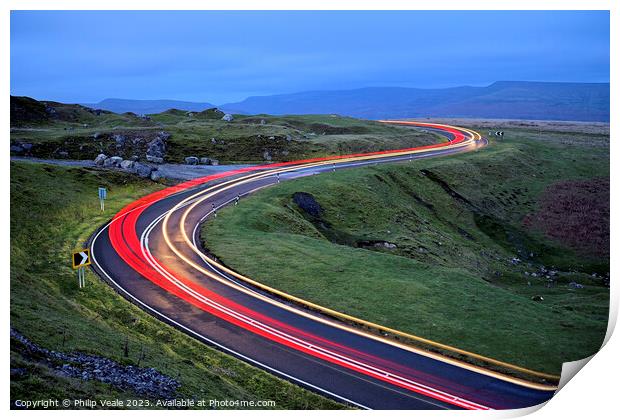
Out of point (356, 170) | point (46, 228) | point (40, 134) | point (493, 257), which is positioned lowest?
point (493, 257)

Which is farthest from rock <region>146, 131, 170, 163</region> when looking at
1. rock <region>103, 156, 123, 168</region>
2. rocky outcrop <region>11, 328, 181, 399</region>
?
rocky outcrop <region>11, 328, 181, 399</region>

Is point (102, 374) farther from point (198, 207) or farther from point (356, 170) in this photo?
point (356, 170)

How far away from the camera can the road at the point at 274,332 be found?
23.3 meters

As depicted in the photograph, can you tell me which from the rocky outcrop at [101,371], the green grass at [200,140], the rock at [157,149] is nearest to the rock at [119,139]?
the green grass at [200,140]

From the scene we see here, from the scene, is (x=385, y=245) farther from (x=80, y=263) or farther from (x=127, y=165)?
(x=127, y=165)

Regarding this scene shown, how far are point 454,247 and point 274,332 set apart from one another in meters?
33.0

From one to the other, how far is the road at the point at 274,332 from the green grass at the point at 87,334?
3.29ft

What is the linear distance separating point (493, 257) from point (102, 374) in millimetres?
46925

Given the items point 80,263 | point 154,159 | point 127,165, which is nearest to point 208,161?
point 154,159

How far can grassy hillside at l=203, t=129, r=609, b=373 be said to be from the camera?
99.1 feet

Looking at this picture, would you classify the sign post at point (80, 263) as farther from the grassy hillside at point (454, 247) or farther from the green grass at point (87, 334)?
the grassy hillside at point (454, 247)


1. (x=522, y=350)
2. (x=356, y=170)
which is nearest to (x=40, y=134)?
(x=356, y=170)

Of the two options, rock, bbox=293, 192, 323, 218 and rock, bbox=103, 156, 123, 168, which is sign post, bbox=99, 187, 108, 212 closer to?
rock, bbox=103, 156, 123, 168

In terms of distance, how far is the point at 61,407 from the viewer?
18.8 m
